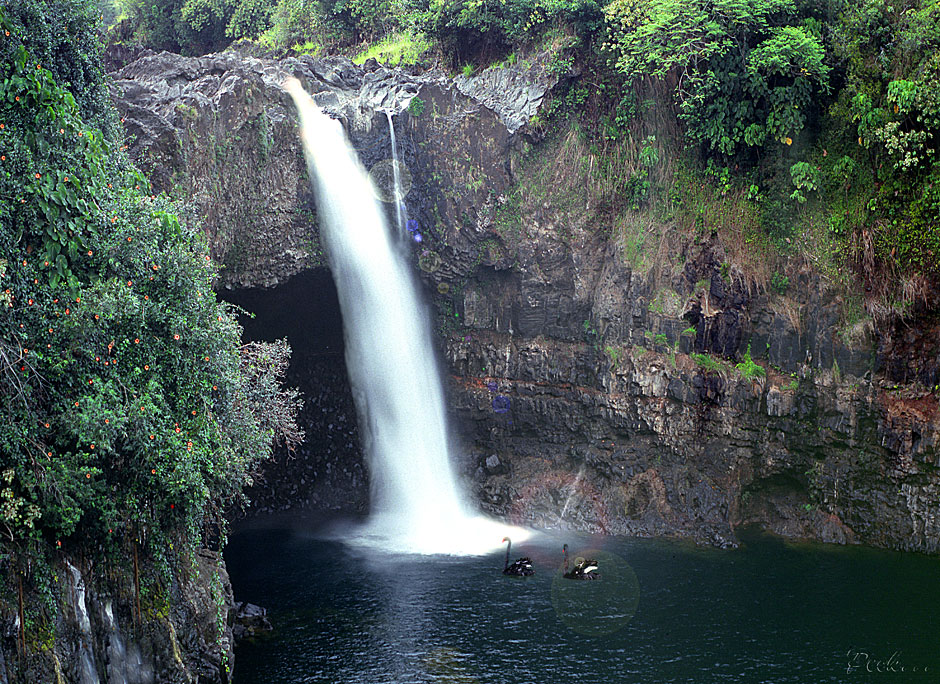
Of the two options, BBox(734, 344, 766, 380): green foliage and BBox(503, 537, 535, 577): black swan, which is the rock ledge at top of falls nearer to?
BBox(734, 344, 766, 380): green foliage

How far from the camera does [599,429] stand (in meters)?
24.2

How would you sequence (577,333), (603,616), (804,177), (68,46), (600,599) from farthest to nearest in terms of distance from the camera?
(577,333) → (804,177) → (600,599) → (603,616) → (68,46)

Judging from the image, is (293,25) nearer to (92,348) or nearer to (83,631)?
(92,348)

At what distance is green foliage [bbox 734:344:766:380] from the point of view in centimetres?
2258

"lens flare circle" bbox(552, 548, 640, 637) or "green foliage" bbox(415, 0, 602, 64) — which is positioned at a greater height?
"green foliage" bbox(415, 0, 602, 64)

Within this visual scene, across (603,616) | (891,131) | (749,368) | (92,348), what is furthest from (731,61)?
(92,348)

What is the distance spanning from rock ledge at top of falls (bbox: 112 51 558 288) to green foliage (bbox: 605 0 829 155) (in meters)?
3.07

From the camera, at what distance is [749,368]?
74.5ft

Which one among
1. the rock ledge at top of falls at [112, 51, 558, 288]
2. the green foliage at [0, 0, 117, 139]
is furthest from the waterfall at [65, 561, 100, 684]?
the rock ledge at top of falls at [112, 51, 558, 288]

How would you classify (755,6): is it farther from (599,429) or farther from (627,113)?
(599,429)

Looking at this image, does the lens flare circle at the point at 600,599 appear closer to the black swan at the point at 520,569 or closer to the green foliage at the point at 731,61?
the black swan at the point at 520,569

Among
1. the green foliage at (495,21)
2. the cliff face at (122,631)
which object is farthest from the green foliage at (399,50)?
the cliff face at (122,631)

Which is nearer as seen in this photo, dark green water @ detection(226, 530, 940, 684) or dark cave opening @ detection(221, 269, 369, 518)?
dark green water @ detection(226, 530, 940, 684)

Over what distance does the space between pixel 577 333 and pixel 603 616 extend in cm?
945
